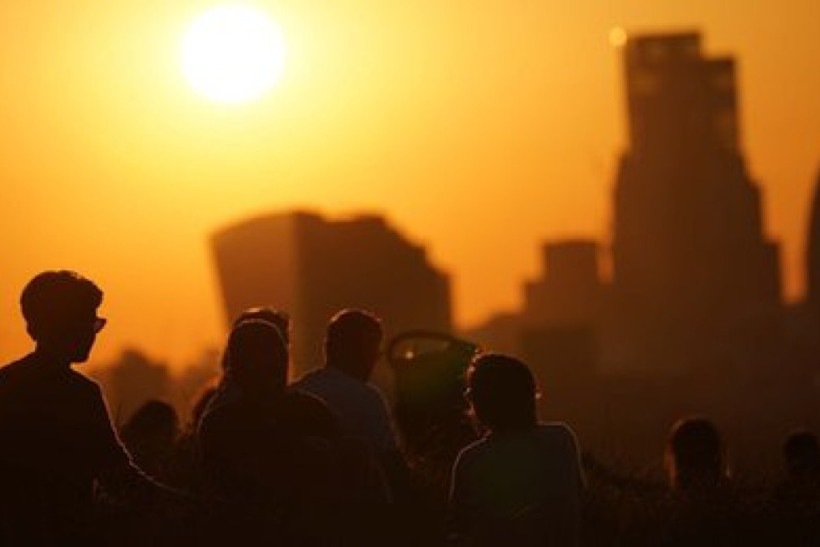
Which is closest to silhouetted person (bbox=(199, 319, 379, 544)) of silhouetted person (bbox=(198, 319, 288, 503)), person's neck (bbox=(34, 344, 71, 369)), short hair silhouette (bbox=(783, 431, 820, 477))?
silhouetted person (bbox=(198, 319, 288, 503))

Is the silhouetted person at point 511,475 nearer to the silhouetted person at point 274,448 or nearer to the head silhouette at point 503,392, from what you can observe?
the head silhouette at point 503,392

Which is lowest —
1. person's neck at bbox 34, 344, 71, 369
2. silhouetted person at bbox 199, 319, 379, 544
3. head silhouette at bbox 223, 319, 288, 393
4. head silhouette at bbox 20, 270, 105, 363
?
silhouetted person at bbox 199, 319, 379, 544

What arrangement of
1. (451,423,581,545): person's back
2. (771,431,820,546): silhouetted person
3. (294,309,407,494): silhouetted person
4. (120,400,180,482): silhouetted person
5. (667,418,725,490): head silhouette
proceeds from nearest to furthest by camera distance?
(451,423,581,545): person's back
(771,431,820,546): silhouetted person
(294,309,407,494): silhouetted person
(120,400,180,482): silhouetted person
(667,418,725,490): head silhouette

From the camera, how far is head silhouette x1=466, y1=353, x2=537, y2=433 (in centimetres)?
1162

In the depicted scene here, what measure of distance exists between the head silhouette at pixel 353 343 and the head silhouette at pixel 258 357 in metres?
2.28

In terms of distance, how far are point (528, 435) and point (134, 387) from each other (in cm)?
13052

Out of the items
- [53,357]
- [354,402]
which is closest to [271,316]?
[354,402]

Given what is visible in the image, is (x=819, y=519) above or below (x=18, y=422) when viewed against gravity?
below

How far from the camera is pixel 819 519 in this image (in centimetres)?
1309

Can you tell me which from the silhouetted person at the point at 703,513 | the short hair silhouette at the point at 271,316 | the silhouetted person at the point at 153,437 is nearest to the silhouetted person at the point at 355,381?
the short hair silhouette at the point at 271,316

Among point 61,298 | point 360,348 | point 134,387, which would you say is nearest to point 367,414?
point 360,348

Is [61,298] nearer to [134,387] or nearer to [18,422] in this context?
[18,422]

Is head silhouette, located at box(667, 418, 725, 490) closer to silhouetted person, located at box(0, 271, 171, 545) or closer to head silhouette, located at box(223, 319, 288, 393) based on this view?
head silhouette, located at box(223, 319, 288, 393)

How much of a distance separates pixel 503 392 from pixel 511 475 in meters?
0.31
